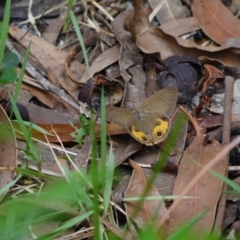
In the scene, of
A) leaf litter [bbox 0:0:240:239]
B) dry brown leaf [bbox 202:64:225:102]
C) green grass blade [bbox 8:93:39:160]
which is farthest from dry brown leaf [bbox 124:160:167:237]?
dry brown leaf [bbox 202:64:225:102]

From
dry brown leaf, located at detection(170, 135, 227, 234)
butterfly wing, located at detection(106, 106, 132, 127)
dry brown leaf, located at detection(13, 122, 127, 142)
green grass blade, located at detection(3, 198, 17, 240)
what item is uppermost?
green grass blade, located at detection(3, 198, 17, 240)

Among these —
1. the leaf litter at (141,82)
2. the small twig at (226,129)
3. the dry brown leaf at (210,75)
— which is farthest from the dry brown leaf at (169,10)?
the small twig at (226,129)

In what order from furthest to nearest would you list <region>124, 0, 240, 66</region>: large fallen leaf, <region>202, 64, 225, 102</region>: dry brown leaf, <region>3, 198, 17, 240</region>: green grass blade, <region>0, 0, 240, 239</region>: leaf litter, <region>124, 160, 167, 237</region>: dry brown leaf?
<region>124, 0, 240, 66</region>: large fallen leaf → <region>202, 64, 225, 102</region>: dry brown leaf → <region>0, 0, 240, 239</region>: leaf litter → <region>124, 160, 167, 237</region>: dry brown leaf → <region>3, 198, 17, 240</region>: green grass blade

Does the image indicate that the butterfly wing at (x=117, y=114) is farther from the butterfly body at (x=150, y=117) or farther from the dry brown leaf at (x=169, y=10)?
the dry brown leaf at (x=169, y=10)

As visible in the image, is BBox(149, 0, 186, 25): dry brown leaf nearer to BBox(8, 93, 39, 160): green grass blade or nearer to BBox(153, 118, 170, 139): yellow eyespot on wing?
BBox(153, 118, 170, 139): yellow eyespot on wing

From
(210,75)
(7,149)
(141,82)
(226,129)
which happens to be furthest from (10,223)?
(210,75)

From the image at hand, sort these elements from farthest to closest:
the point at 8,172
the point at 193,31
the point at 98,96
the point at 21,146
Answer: the point at 193,31, the point at 98,96, the point at 21,146, the point at 8,172

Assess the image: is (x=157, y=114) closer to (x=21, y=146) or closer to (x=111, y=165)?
(x=111, y=165)

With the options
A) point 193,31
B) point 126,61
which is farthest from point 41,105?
point 193,31
